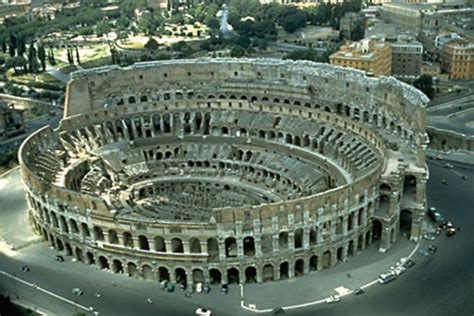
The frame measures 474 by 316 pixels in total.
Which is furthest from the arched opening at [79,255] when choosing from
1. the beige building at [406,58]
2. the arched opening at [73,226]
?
the beige building at [406,58]

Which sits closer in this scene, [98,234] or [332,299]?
[332,299]

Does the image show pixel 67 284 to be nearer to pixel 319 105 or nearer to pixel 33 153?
pixel 33 153

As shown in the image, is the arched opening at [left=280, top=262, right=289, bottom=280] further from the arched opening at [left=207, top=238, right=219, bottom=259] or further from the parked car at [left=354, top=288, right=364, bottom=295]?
the parked car at [left=354, top=288, right=364, bottom=295]

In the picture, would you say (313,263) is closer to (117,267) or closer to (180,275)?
(180,275)

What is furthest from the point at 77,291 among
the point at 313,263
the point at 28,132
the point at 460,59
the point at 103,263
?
the point at 460,59

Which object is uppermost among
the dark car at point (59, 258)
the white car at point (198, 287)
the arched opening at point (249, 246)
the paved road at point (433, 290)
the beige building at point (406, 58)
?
the beige building at point (406, 58)

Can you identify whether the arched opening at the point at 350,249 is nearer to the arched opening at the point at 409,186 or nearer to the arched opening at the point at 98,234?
the arched opening at the point at 409,186
